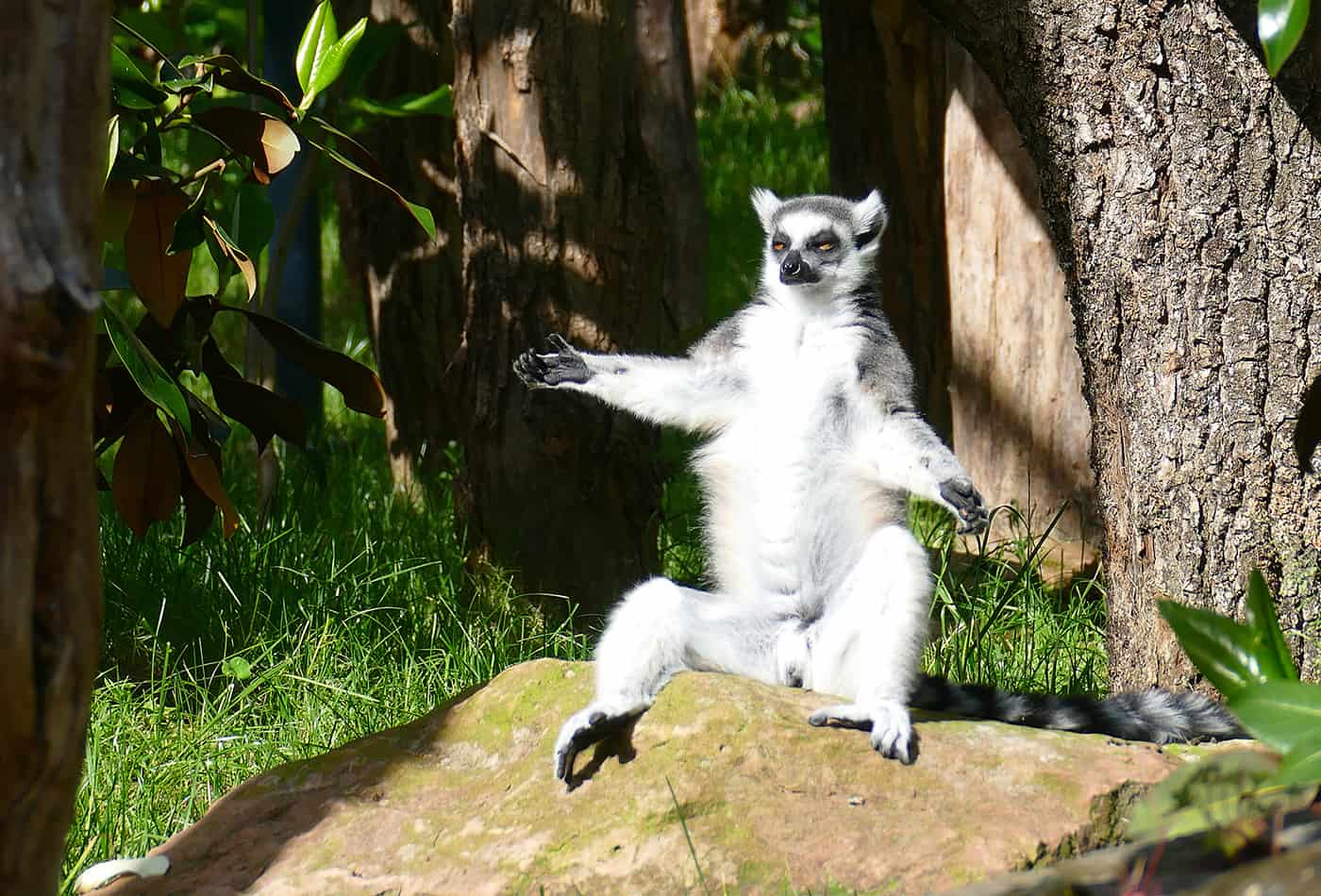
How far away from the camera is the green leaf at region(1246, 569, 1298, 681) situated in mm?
1920

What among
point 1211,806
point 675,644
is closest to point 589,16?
point 675,644

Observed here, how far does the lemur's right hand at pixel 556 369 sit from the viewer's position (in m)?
3.31

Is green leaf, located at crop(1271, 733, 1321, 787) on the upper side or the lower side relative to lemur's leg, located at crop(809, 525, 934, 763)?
upper

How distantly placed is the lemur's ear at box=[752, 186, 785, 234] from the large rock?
141 cm

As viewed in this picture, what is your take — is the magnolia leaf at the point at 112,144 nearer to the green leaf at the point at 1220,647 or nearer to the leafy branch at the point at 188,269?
the leafy branch at the point at 188,269

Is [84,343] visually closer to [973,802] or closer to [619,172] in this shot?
[973,802]

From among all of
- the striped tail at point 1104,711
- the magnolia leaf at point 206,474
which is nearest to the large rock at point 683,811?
the striped tail at point 1104,711

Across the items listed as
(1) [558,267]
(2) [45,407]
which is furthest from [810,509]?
(2) [45,407]

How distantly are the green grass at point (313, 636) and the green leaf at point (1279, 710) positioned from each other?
74.8 inches

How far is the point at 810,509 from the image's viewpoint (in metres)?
3.18

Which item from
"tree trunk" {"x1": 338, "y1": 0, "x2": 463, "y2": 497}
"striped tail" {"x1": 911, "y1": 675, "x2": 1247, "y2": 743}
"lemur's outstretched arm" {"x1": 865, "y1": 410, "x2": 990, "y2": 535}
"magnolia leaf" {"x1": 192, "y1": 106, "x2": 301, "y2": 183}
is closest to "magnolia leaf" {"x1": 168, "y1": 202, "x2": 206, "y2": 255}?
"magnolia leaf" {"x1": 192, "y1": 106, "x2": 301, "y2": 183}

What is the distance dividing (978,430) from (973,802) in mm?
2783

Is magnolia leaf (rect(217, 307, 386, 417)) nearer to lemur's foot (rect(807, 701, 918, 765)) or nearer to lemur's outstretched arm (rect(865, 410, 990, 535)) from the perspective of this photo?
lemur's outstretched arm (rect(865, 410, 990, 535))

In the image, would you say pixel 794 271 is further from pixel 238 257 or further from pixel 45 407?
pixel 45 407
